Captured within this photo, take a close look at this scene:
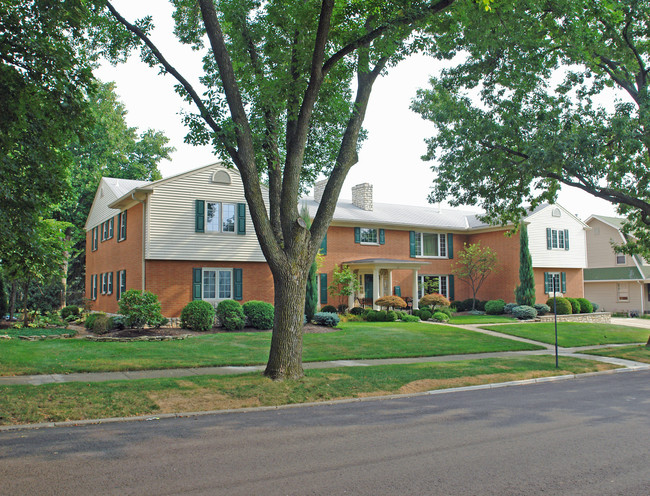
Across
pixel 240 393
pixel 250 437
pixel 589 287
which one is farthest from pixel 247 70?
pixel 589 287

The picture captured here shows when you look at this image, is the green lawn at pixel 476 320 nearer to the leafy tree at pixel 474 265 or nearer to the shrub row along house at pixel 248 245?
the shrub row along house at pixel 248 245

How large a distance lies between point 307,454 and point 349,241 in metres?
24.5

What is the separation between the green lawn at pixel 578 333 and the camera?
2195 cm

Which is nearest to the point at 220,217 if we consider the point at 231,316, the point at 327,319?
the point at 231,316

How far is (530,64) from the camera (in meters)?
17.1

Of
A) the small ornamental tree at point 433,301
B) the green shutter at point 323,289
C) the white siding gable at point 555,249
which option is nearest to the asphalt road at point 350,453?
the green shutter at point 323,289

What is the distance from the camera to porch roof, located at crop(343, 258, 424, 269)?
29.3 meters

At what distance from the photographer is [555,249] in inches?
1404

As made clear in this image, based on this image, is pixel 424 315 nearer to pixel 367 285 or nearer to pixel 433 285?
pixel 367 285

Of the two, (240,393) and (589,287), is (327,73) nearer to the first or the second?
(240,393)

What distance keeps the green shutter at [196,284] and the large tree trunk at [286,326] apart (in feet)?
44.7

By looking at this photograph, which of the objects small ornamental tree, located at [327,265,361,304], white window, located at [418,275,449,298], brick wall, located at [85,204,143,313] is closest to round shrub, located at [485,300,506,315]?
white window, located at [418,275,449,298]

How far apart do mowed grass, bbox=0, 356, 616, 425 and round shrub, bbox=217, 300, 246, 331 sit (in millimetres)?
9285

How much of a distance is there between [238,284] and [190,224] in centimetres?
348
